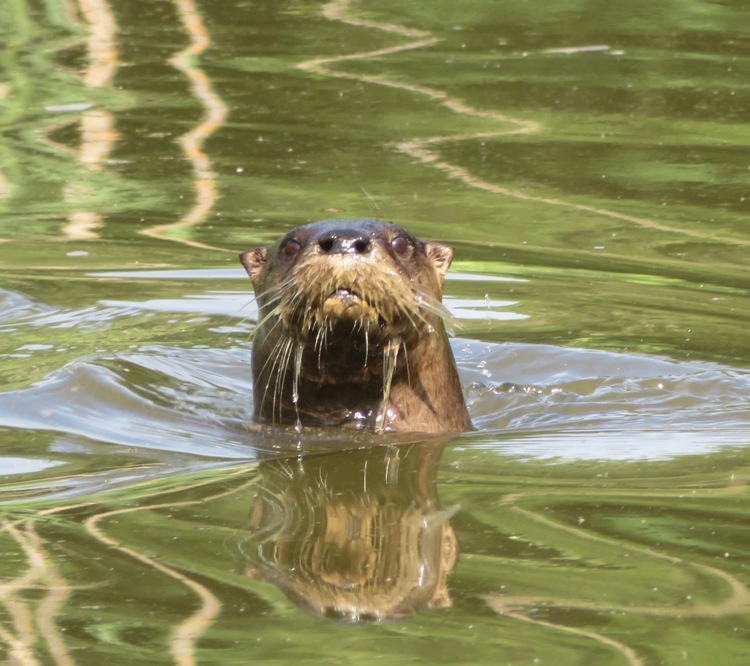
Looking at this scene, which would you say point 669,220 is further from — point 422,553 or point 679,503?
point 422,553

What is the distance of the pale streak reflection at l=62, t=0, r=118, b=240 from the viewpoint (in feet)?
25.5

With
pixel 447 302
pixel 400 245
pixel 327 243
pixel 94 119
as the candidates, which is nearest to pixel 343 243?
pixel 327 243

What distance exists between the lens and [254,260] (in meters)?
5.24

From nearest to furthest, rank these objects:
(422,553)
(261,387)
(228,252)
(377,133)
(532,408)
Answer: (422,553) < (261,387) < (532,408) < (228,252) < (377,133)

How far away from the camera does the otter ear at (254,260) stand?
521cm

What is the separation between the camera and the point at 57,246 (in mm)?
7438

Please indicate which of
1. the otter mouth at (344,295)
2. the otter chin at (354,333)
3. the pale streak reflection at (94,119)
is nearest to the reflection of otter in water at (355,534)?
the otter chin at (354,333)

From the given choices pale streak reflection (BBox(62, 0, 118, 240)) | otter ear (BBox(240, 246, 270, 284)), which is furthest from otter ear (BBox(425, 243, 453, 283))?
pale streak reflection (BBox(62, 0, 118, 240))

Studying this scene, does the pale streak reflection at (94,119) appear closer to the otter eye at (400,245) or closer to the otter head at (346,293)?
the otter head at (346,293)

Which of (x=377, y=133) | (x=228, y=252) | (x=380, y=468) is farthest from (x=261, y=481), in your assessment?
(x=377, y=133)

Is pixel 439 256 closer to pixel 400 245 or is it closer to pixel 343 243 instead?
pixel 400 245

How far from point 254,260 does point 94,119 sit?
4.12m

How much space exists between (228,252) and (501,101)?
8.01ft

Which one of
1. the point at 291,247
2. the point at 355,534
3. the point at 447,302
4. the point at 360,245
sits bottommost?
the point at 447,302
